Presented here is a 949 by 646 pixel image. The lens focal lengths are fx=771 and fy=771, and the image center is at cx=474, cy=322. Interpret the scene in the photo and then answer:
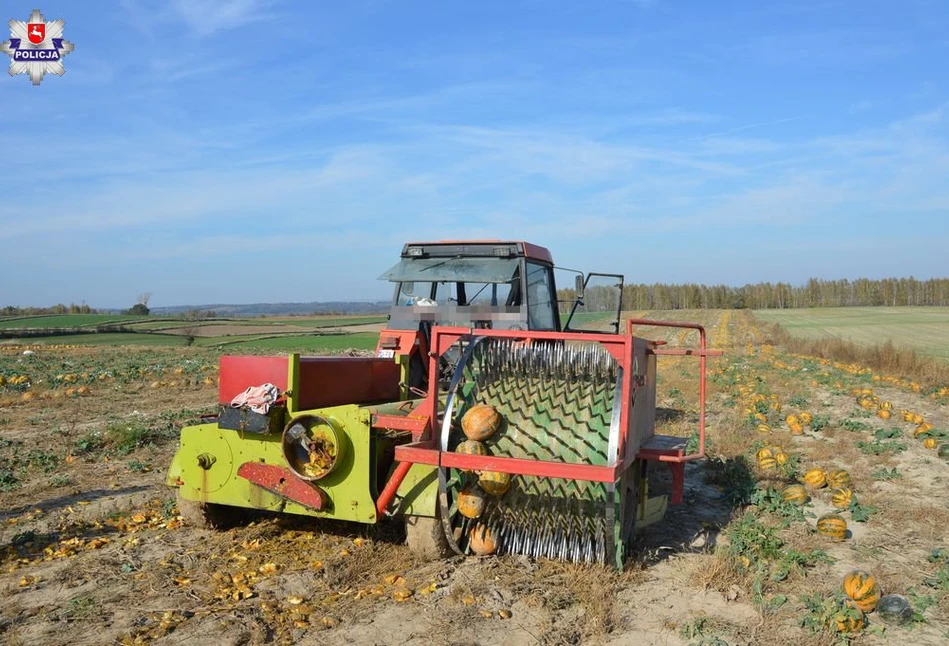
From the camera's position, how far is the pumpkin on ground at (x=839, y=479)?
8383 millimetres

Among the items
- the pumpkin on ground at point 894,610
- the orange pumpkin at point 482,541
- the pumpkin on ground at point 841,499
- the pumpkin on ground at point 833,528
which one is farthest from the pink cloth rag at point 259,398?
the pumpkin on ground at point 841,499

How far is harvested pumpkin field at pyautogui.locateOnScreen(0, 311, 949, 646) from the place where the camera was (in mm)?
4621

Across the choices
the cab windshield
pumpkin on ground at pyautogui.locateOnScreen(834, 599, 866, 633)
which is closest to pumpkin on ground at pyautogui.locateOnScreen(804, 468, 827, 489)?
pumpkin on ground at pyautogui.locateOnScreen(834, 599, 866, 633)

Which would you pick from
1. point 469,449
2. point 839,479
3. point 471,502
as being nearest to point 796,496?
point 839,479

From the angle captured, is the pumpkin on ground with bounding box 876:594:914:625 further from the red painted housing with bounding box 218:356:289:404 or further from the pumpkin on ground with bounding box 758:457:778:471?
the red painted housing with bounding box 218:356:289:404

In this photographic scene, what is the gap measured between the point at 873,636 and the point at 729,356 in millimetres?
22543

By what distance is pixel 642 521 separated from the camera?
19.9 ft

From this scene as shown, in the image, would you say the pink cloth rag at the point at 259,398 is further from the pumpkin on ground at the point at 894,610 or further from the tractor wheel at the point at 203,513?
the pumpkin on ground at the point at 894,610

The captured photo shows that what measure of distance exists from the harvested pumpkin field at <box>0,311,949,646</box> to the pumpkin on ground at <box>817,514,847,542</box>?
2 centimetres

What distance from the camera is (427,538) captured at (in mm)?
5617

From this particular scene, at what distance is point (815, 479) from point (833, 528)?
6.08 feet

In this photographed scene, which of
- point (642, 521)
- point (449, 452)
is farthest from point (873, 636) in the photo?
point (449, 452)

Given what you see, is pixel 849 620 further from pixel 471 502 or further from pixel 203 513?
pixel 203 513

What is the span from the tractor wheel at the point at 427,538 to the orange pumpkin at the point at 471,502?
299 mm
